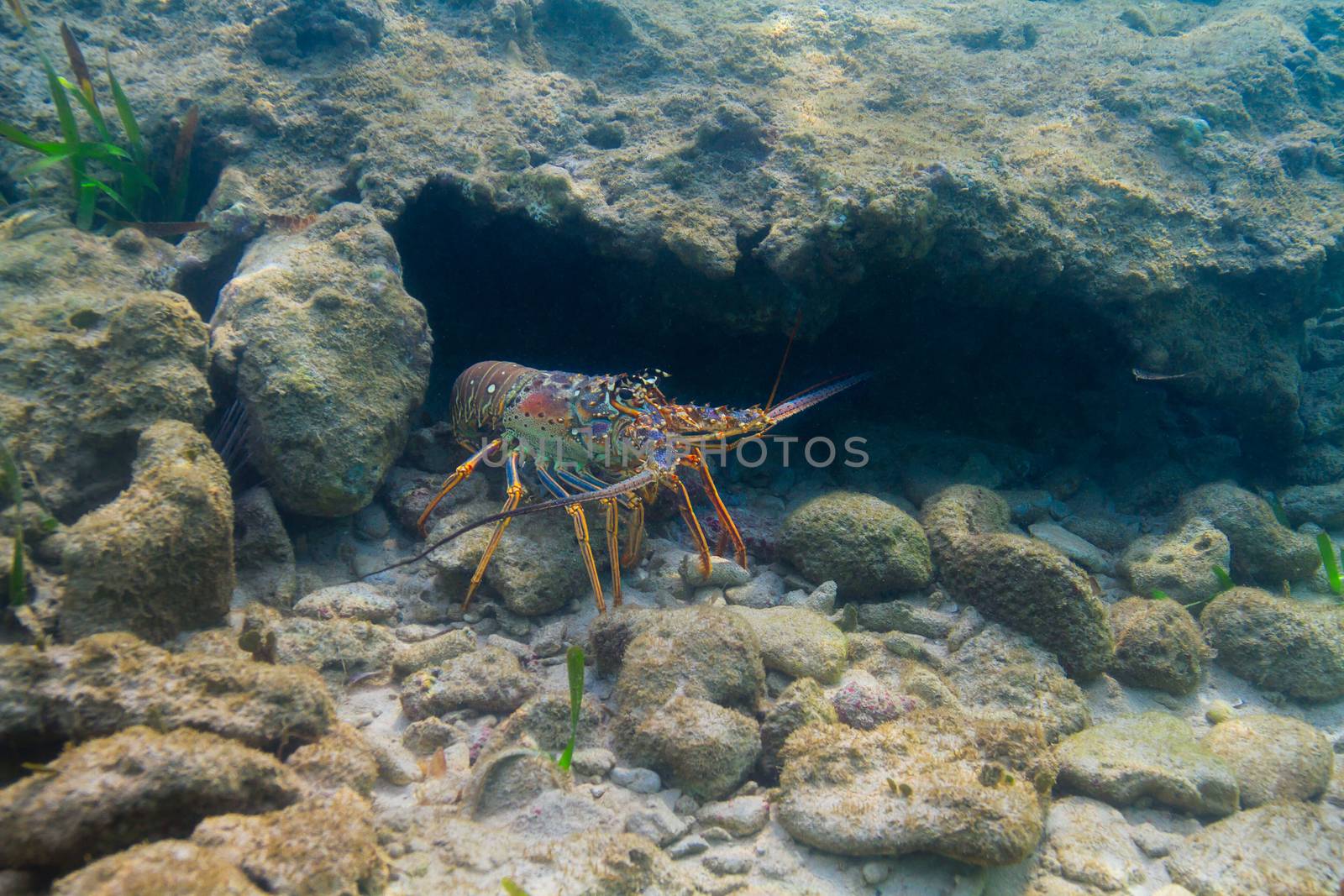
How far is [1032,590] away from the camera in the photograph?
362 centimetres

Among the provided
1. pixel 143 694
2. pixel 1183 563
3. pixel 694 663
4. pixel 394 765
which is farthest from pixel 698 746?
pixel 1183 563

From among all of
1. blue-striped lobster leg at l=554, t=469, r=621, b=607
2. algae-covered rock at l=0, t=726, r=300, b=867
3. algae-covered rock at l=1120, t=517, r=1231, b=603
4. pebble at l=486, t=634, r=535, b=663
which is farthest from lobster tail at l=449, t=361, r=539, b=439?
algae-covered rock at l=1120, t=517, r=1231, b=603

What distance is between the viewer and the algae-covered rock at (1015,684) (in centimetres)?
320

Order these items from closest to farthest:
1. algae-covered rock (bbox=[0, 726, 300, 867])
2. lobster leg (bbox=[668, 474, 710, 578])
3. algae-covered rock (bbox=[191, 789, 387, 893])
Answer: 1. algae-covered rock (bbox=[0, 726, 300, 867])
2. algae-covered rock (bbox=[191, 789, 387, 893])
3. lobster leg (bbox=[668, 474, 710, 578])

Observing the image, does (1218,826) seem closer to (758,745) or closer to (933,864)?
(933,864)

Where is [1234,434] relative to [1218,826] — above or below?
above

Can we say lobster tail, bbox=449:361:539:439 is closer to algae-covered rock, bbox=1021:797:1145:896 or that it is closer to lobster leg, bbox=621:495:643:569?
lobster leg, bbox=621:495:643:569

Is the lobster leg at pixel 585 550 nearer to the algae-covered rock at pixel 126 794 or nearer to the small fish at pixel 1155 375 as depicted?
the algae-covered rock at pixel 126 794

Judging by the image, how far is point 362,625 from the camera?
329cm

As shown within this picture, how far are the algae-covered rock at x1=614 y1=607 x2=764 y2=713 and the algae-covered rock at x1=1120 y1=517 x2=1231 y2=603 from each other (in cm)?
314

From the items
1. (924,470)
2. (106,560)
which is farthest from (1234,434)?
(106,560)

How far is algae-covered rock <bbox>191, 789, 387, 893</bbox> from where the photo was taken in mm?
1751

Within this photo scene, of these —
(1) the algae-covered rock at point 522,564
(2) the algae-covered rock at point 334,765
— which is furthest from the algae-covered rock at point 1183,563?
(2) the algae-covered rock at point 334,765

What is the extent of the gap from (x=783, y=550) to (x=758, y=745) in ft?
5.91
